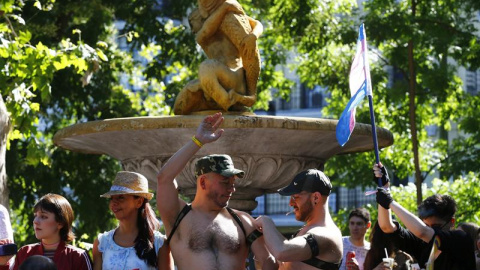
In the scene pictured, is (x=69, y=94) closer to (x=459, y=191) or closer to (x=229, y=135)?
(x=459, y=191)

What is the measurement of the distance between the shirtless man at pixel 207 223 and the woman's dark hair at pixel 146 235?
354 mm

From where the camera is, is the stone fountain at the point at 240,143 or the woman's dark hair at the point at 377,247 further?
the stone fountain at the point at 240,143

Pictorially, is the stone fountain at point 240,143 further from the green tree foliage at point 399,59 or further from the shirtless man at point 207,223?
the green tree foliage at point 399,59

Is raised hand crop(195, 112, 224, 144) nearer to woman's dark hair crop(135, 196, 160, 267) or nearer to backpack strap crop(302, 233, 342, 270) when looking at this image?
woman's dark hair crop(135, 196, 160, 267)

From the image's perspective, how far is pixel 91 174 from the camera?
67.2ft

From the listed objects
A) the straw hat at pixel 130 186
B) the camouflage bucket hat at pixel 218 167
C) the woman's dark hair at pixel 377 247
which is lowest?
the woman's dark hair at pixel 377 247

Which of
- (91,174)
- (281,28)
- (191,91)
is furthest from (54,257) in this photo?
(281,28)

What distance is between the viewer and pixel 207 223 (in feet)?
25.0

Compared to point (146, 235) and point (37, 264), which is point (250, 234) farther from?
point (37, 264)

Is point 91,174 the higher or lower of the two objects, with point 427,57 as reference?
lower

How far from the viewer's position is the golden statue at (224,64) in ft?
36.2

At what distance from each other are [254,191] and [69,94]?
9930 millimetres

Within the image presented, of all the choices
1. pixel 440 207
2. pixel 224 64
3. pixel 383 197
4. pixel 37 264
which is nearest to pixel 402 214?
pixel 383 197

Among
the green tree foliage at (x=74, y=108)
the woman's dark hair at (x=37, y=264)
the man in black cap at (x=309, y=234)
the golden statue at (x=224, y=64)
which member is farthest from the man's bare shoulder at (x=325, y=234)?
the green tree foliage at (x=74, y=108)
